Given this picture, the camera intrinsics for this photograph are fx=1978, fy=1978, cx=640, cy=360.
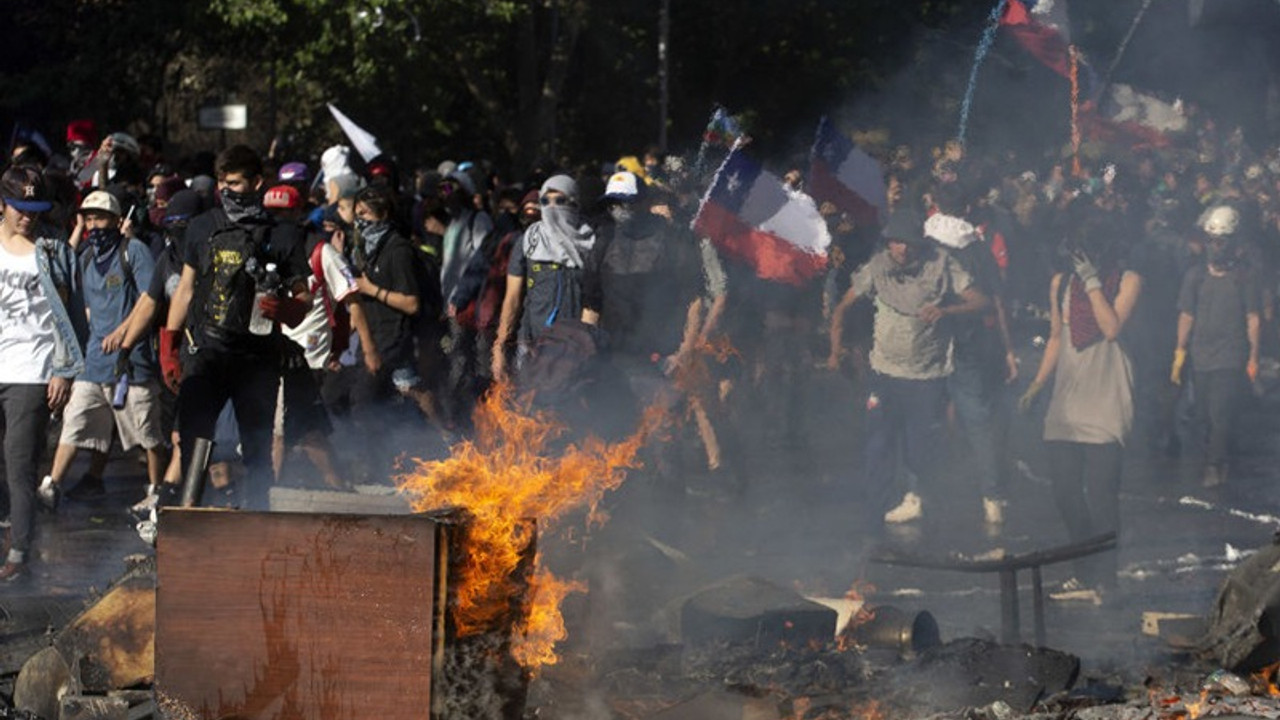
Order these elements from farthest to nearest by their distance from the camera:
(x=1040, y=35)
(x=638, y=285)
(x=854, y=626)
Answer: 1. (x=1040, y=35)
2. (x=638, y=285)
3. (x=854, y=626)

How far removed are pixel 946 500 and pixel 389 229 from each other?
4189 millimetres

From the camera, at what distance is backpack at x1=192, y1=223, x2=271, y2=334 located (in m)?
8.79

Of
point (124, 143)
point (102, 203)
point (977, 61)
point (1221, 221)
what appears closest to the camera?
point (102, 203)

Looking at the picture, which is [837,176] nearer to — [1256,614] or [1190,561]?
[1190,561]

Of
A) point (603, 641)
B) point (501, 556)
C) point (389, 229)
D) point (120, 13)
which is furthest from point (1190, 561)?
point (120, 13)

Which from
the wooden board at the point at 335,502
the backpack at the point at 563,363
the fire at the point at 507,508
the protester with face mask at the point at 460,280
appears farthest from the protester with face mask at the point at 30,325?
the wooden board at the point at 335,502

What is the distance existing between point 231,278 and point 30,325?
1189 mm

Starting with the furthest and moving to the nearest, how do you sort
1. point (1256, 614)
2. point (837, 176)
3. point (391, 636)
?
point (837, 176)
point (1256, 614)
point (391, 636)

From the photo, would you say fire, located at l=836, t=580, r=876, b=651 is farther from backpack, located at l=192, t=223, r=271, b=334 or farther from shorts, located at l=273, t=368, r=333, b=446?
backpack, located at l=192, t=223, r=271, b=334

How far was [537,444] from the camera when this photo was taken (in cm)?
786

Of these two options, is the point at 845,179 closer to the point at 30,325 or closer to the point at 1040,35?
the point at 1040,35

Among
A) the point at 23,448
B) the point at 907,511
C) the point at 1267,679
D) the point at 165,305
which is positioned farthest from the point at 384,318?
the point at 1267,679

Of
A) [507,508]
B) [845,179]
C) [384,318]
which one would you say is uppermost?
[845,179]

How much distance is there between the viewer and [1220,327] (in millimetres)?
14164
